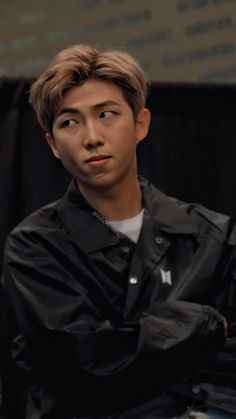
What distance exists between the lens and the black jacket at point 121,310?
3.94 ft

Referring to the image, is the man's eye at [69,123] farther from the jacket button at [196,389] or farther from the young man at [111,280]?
the jacket button at [196,389]

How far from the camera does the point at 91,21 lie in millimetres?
2586

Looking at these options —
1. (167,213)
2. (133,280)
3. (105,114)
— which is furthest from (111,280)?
(105,114)

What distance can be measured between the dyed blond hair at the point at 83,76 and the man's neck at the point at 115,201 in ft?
0.44

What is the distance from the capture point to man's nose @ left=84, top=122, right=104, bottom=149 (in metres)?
1.24

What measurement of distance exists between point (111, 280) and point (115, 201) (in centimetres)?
14

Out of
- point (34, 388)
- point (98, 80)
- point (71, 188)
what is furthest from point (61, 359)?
point (98, 80)

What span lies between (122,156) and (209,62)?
1.28 m

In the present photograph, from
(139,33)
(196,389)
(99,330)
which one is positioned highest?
(139,33)

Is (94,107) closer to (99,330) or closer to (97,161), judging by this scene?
(97,161)

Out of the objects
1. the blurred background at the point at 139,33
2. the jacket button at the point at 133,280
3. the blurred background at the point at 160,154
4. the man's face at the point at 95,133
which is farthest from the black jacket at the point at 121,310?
the blurred background at the point at 139,33

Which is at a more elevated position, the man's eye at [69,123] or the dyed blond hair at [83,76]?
the dyed blond hair at [83,76]

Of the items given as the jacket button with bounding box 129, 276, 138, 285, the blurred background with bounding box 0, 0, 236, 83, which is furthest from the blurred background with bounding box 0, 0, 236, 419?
the jacket button with bounding box 129, 276, 138, 285

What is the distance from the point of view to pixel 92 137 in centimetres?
124
